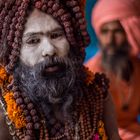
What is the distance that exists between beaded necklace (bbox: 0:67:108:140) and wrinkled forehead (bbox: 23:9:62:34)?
29 cm

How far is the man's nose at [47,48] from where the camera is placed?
113 inches

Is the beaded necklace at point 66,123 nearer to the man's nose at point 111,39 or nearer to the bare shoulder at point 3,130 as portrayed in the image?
the bare shoulder at point 3,130

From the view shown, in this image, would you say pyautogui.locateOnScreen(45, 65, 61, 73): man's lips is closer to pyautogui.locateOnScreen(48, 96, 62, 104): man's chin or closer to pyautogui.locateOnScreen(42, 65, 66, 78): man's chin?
pyautogui.locateOnScreen(42, 65, 66, 78): man's chin

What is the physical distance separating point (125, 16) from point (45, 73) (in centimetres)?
211

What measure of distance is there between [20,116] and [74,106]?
0.31 m

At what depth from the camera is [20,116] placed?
2.93 meters

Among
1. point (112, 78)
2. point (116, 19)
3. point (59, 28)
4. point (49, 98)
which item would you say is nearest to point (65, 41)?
point (59, 28)

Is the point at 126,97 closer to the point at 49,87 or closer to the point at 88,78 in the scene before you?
the point at 88,78

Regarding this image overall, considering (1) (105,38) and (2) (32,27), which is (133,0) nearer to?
(1) (105,38)

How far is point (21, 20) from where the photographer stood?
2.88m

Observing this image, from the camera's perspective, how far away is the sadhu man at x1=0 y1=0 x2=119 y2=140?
2.91 m

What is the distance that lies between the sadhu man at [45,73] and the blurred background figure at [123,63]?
145 cm

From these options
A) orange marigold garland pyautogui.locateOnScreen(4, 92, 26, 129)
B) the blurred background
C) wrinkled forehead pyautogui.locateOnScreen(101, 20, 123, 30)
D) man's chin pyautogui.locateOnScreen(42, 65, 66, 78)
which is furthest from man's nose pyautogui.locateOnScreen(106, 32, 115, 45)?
orange marigold garland pyautogui.locateOnScreen(4, 92, 26, 129)

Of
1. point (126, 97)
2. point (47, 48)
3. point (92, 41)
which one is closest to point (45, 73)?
point (47, 48)
